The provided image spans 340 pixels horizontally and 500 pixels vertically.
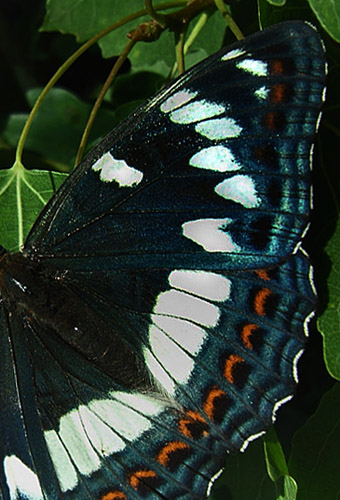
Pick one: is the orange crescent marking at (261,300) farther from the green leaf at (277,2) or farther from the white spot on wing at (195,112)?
the green leaf at (277,2)

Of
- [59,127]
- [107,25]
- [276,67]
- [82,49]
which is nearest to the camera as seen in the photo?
[276,67]

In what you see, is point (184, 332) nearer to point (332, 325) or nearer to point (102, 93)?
point (332, 325)

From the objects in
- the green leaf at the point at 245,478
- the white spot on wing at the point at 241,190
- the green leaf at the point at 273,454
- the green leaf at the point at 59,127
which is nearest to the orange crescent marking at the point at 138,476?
the green leaf at the point at 273,454

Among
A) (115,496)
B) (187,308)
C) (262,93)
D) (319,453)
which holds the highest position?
(262,93)

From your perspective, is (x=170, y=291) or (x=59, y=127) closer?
(x=170, y=291)

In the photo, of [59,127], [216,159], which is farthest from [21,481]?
[59,127]

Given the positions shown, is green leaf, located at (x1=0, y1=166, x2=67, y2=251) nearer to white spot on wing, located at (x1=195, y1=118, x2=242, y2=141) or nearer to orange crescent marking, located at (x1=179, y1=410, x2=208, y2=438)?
white spot on wing, located at (x1=195, y1=118, x2=242, y2=141)

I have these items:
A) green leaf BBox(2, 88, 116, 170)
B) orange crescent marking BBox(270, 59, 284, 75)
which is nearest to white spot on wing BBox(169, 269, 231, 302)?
orange crescent marking BBox(270, 59, 284, 75)

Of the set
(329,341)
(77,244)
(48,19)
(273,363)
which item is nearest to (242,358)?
(273,363)
